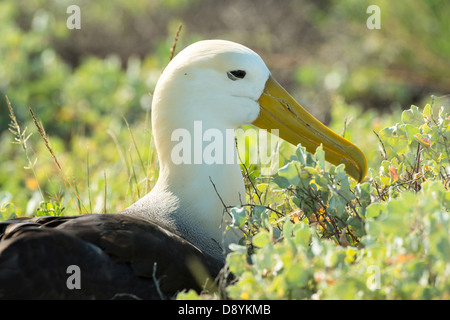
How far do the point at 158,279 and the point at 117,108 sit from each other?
537cm

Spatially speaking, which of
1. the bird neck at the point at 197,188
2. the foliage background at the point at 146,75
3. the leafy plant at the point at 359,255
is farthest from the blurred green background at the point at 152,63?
the leafy plant at the point at 359,255

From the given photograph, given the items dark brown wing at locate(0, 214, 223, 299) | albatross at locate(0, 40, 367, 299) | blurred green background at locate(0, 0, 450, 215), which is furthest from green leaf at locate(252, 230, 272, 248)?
blurred green background at locate(0, 0, 450, 215)

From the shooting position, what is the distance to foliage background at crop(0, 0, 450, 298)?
518 cm

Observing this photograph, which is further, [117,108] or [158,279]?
[117,108]

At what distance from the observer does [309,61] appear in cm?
1027

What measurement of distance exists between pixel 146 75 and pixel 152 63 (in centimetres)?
47

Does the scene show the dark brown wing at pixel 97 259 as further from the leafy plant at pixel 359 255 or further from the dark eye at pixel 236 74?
the dark eye at pixel 236 74

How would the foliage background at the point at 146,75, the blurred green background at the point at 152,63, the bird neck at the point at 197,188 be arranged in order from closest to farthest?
the bird neck at the point at 197,188 → the foliage background at the point at 146,75 → the blurred green background at the point at 152,63

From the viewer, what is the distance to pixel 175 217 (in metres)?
3.40

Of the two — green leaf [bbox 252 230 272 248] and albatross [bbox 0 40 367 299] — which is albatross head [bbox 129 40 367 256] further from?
green leaf [bbox 252 230 272 248]

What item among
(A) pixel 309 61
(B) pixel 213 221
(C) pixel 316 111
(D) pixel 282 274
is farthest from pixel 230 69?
(A) pixel 309 61

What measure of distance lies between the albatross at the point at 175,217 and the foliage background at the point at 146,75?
0.27 meters

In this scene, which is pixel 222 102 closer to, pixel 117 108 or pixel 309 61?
pixel 117 108

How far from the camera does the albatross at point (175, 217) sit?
8.97 ft
